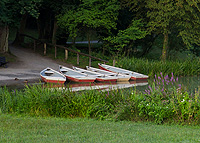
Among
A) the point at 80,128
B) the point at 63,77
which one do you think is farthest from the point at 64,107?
the point at 63,77

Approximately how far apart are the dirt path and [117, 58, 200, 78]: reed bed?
5543 mm

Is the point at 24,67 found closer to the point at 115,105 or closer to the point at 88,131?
the point at 115,105

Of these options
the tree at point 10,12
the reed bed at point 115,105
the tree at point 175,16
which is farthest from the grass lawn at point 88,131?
the tree at point 175,16

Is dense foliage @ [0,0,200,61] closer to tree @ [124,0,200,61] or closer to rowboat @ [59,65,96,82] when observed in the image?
tree @ [124,0,200,61]

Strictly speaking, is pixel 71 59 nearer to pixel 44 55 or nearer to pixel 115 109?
pixel 44 55

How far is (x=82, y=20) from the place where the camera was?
1101 inches

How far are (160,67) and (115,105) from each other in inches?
586

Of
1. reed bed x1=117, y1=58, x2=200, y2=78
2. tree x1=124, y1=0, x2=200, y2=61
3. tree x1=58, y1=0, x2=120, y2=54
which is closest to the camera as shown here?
reed bed x1=117, y1=58, x2=200, y2=78

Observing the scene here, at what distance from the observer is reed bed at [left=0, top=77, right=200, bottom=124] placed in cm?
834

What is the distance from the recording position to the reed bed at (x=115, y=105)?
8.34m

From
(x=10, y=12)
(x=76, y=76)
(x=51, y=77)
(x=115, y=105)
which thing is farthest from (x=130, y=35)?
(x=115, y=105)

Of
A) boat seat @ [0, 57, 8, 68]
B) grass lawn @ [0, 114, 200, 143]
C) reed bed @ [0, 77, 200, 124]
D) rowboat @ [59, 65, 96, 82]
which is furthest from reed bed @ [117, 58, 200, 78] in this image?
grass lawn @ [0, 114, 200, 143]

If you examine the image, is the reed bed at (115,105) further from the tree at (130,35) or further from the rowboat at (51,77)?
the tree at (130,35)

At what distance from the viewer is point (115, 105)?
30.5ft
